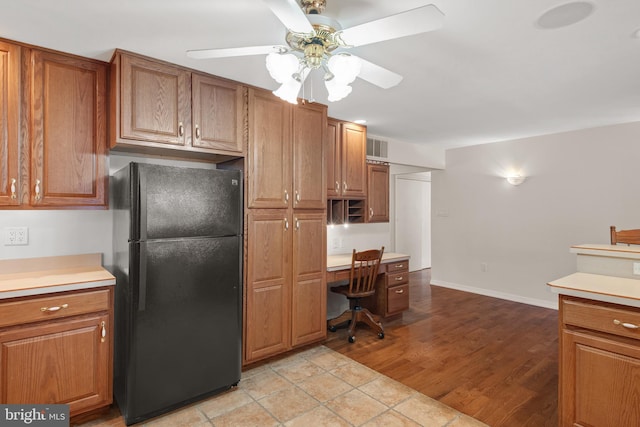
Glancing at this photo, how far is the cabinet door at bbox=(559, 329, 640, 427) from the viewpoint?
1.66m

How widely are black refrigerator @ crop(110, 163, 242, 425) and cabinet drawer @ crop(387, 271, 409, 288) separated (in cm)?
198

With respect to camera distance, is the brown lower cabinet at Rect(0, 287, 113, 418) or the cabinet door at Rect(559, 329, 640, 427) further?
the brown lower cabinet at Rect(0, 287, 113, 418)

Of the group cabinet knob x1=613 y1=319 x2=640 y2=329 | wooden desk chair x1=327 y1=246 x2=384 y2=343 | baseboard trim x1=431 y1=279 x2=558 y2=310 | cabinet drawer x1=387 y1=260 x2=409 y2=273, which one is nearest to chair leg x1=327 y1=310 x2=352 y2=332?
wooden desk chair x1=327 y1=246 x2=384 y2=343

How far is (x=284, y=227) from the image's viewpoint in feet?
9.52

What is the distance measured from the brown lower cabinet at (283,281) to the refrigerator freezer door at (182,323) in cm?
24

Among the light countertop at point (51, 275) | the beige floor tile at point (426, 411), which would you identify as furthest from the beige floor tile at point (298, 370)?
the light countertop at point (51, 275)

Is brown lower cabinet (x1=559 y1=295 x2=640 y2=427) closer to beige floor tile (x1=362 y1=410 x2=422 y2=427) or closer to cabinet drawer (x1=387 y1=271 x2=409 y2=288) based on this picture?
beige floor tile (x1=362 y1=410 x2=422 y2=427)

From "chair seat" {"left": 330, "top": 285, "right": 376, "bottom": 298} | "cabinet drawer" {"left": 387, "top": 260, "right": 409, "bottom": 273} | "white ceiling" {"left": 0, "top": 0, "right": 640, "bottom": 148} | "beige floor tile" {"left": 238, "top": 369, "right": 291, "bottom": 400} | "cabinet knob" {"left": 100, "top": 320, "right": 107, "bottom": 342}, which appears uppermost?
"white ceiling" {"left": 0, "top": 0, "right": 640, "bottom": 148}

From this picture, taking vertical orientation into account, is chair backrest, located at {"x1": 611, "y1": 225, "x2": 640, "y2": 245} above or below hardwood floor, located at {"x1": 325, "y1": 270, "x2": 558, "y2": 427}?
above

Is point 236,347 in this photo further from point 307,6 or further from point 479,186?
point 479,186

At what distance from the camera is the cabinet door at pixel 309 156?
2.99 m

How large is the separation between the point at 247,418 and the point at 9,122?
7.72 ft

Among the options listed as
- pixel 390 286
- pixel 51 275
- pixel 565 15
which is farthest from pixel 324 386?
pixel 565 15

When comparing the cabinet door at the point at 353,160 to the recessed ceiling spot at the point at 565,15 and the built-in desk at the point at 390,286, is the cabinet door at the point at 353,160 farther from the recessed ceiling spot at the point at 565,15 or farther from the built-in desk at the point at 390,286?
the recessed ceiling spot at the point at 565,15
